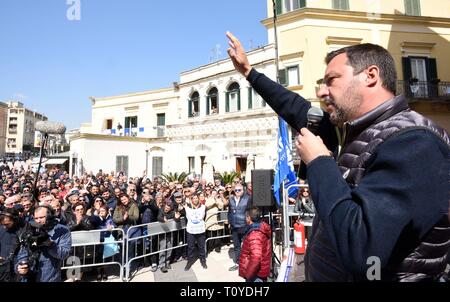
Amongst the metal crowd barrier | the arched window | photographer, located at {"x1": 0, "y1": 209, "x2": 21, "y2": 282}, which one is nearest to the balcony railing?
the arched window

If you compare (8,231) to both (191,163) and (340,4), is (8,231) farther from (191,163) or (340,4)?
(340,4)

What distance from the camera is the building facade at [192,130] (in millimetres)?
19016

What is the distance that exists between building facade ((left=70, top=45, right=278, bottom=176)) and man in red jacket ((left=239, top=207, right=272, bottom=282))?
11544mm

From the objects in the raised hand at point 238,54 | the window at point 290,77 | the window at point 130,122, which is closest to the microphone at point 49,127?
the raised hand at point 238,54

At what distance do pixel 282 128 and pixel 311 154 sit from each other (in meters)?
6.63

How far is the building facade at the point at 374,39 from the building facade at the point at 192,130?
1.71m

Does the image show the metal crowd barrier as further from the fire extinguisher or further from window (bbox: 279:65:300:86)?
window (bbox: 279:65:300:86)

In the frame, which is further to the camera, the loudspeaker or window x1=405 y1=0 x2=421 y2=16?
window x1=405 y1=0 x2=421 y2=16

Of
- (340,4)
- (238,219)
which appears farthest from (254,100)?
(238,219)

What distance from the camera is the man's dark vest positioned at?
114 cm

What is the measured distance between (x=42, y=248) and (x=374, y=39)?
1931cm

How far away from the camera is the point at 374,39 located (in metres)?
17.2

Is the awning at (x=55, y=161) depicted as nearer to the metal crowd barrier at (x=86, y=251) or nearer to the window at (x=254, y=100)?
the window at (x=254, y=100)
